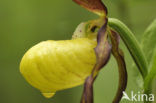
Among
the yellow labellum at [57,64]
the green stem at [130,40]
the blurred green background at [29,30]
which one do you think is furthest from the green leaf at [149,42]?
the blurred green background at [29,30]

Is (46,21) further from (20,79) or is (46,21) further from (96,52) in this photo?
(96,52)

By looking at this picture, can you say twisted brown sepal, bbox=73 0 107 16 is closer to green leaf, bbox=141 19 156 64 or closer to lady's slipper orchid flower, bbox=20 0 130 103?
lady's slipper orchid flower, bbox=20 0 130 103

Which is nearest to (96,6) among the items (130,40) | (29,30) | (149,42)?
(130,40)

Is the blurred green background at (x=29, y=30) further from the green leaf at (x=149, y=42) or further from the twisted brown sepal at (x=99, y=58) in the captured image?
the twisted brown sepal at (x=99, y=58)

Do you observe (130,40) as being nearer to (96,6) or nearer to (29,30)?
(96,6)

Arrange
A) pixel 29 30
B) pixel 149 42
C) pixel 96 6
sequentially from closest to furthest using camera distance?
pixel 96 6 → pixel 149 42 → pixel 29 30

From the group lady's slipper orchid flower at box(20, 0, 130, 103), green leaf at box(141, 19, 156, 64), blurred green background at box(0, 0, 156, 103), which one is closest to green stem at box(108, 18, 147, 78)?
lady's slipper orchid flower at box(20, 0, 130, 103)

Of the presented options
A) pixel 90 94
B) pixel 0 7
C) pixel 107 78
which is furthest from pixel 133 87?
pixel 0 7
